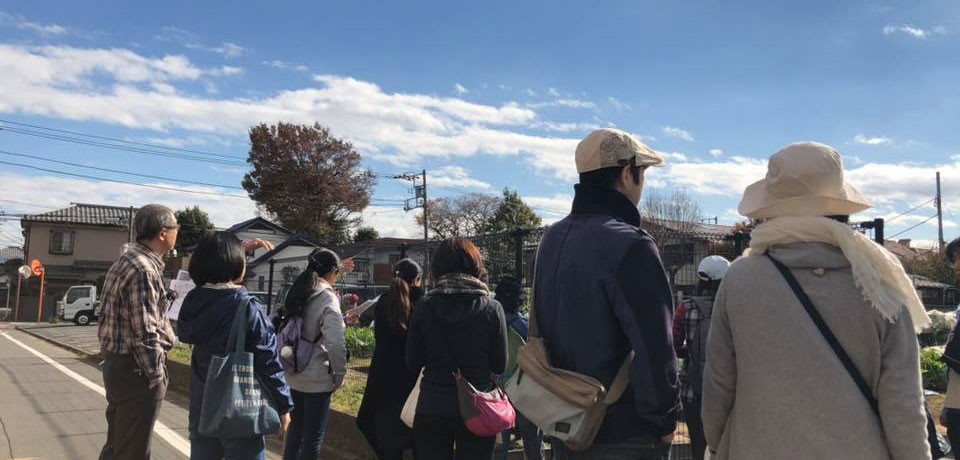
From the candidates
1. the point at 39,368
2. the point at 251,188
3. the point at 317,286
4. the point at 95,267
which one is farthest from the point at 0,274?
the point at 317,286

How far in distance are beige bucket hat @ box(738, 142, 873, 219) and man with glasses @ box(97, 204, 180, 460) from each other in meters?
3.40

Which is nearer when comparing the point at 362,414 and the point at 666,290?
the point at 666,290

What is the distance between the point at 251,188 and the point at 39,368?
34388 mm

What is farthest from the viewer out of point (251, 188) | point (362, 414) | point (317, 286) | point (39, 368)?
point (251, 188)

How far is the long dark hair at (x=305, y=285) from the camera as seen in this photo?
14.7 feet

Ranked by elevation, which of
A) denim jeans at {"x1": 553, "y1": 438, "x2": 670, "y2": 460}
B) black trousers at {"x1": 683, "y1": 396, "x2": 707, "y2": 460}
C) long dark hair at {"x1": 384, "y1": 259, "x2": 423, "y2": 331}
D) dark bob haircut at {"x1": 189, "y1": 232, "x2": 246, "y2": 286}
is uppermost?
dark bob haircut at {"x1": 189, "y1": 232, "x2": 246, "y2": 286}

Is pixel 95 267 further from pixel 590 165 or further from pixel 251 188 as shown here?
pixel 590 165

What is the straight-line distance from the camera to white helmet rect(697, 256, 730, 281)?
4.72 meters

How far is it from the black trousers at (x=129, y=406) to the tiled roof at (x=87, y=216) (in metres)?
48.8

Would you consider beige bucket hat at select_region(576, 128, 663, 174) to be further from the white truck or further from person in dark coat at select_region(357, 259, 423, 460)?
the white truck

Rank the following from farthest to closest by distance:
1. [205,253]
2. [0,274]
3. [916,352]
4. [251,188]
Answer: [0,274] → [251,188] → [205,253] → [916,352]

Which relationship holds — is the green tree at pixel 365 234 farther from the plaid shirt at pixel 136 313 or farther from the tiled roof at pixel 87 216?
the plaid shirt at pixel 136 313

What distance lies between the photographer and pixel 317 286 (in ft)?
14.8

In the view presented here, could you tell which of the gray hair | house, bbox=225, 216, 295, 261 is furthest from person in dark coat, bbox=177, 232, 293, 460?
house, bbox=225, 216, 295, 261
